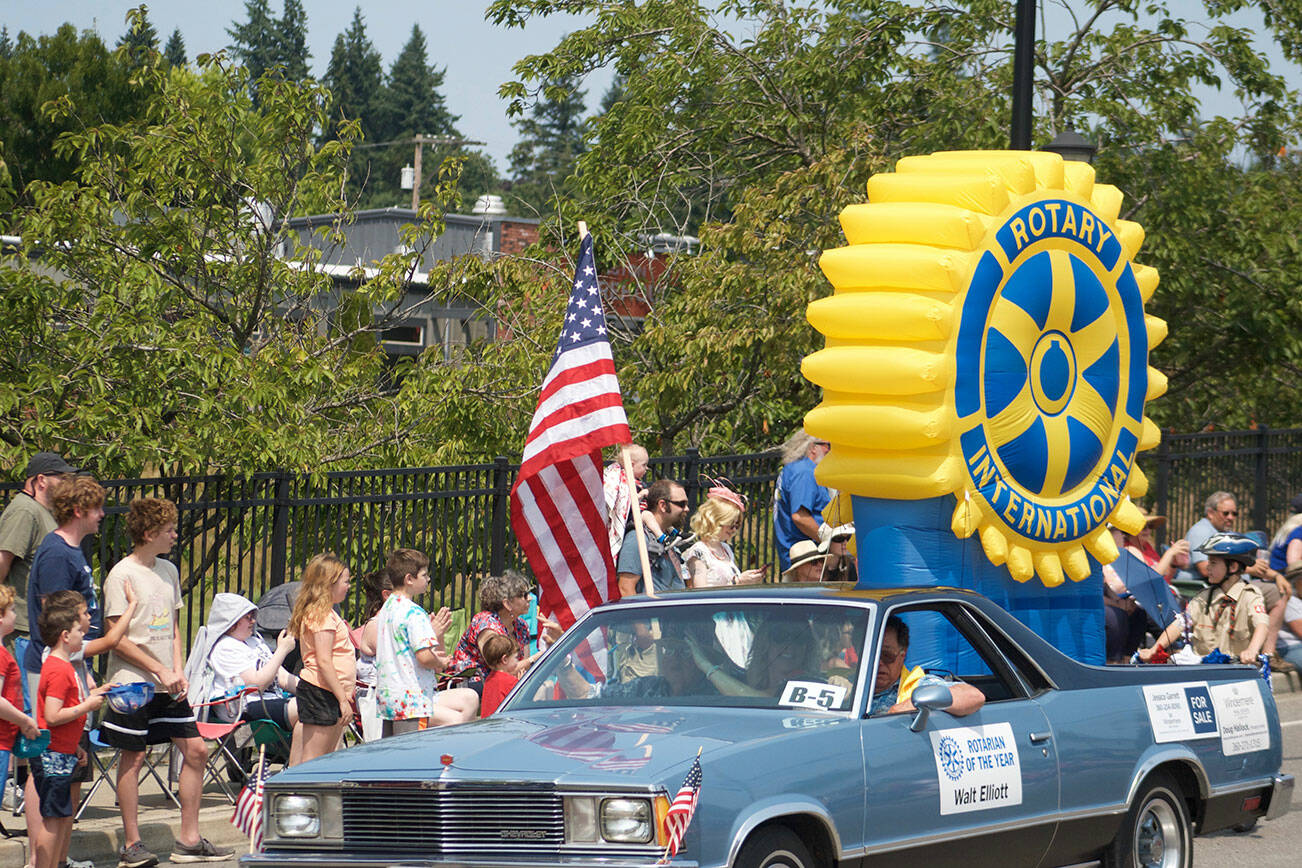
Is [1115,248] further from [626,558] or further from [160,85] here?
[160,85]

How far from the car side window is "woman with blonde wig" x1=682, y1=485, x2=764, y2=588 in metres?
3.82

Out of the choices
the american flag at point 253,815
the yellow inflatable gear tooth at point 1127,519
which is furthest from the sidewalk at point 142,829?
the yellow inflatable gear tooth at point 1127,519

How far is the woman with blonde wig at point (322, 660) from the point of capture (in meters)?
8.84

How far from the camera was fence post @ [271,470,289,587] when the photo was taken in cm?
1132

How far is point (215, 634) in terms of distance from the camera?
9.53 meters

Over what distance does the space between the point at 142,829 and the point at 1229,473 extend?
13939 millimetres

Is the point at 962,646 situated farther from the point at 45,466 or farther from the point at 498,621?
the point at 45,466

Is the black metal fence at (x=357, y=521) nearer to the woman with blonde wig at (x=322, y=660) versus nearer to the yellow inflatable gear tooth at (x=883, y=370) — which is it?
the woman with blonde wig at (x=322, y=660)

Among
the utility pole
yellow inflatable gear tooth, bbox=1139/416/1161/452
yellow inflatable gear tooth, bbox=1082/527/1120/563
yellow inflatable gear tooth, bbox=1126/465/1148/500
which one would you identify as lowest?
yellow inflatable gear tooth, bbox=1082/527/1120/563

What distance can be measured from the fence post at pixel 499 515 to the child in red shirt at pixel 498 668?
3.82 meters

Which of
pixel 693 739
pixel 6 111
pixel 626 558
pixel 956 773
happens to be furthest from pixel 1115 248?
pixel 6 111

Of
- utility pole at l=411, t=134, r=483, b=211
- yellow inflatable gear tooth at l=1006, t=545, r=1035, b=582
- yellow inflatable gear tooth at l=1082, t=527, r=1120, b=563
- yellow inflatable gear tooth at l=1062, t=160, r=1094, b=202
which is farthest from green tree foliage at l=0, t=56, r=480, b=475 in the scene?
utility pole at l=411, t=134, r=483, b=211

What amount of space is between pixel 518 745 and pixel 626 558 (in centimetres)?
473

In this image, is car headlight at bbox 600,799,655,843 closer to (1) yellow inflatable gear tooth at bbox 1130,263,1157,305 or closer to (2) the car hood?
(2) the car hood
